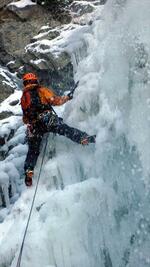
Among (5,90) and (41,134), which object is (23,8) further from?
(41,134)

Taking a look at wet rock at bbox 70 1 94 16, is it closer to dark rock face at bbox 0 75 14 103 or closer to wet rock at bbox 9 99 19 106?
dark rock face at bbox 0 75 14 103

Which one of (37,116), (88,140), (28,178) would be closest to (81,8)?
(37,116)

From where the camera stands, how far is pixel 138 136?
5918 mm

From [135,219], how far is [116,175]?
23.5 inches

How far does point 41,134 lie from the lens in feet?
23.7

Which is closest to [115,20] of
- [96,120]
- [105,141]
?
[96,120]

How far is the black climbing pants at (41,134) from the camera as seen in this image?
265 inches

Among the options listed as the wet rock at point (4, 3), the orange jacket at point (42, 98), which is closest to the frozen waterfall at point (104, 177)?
the orange jacket at point (42, 98)

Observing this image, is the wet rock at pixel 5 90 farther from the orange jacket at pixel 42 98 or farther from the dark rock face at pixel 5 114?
the orange jacket at pixel 42 98

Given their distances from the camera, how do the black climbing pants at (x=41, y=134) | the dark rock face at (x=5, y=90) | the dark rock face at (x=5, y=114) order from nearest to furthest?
1. the black climbing pants at (x=41, y=134)
2. the dark rock face at (x=5, y=114)
3. the dark rock face at (x=5, y=90)

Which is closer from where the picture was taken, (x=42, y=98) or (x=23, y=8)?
(x=42, y=98)

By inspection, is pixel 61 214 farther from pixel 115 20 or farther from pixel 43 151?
pixel 115 20

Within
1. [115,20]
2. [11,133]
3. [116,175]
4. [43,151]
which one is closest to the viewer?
[116,175]

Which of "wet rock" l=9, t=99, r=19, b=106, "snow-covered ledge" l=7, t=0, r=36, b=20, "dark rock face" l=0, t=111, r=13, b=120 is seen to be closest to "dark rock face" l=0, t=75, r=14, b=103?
"wet rock" l=9, t=99, r=19, b=106
